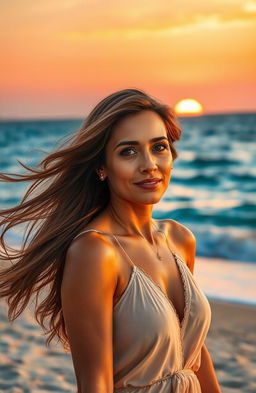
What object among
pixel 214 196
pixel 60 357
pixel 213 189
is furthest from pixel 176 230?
pixel 213 189

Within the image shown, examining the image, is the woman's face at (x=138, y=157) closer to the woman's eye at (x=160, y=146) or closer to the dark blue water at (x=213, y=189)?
the woman's eye at (x=160, y=146)

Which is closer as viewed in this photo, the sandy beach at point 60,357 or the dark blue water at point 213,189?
the sandy beach at point 60,357

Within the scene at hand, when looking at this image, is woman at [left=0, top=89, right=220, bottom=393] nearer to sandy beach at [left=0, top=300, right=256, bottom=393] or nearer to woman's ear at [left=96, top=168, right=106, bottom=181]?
woman's ear at [left=96, top=168, right=106, bottom=181]

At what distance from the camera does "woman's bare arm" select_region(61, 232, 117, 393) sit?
7.75ft

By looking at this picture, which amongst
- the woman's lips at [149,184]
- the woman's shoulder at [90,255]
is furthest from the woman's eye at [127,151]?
the woman's shoulder at [90,255]

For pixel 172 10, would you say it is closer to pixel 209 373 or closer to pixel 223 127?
pixel 223 127

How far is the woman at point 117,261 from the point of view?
2395 millimetres

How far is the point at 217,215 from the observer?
2114 centimetres

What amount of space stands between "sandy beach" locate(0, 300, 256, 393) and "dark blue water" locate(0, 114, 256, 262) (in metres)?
1.67

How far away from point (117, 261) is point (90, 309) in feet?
0.63

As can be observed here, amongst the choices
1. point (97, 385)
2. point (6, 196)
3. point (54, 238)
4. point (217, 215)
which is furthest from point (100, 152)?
point (6, 196)

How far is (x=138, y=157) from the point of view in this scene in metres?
2.55

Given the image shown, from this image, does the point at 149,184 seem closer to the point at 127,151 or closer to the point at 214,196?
the point at 127,151

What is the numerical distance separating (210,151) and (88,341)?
1393 inches
